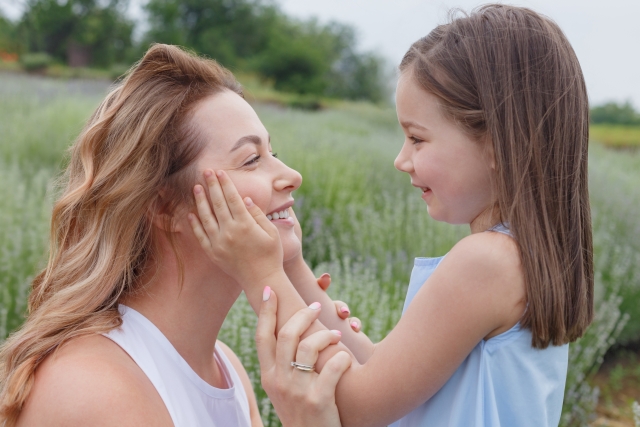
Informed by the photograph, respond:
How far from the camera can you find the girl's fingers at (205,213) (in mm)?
1942

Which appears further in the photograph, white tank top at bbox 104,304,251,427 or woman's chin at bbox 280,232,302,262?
woman's chin at bbox 280,232,302,262

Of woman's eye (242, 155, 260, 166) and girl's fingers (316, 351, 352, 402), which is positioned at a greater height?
woman's eye (242, 155, 260, 166)

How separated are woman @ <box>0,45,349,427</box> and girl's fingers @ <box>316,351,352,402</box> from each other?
0.04 feet

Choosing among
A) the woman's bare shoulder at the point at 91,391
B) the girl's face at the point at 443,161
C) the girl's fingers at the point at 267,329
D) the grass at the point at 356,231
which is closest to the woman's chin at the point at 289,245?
the girl's fingers at the point at 267,329

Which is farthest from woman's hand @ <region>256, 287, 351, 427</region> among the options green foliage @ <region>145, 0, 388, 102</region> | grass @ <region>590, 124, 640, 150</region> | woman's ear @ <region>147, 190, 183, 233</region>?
green foliage @ <region>145, 0, 388, 102</region>

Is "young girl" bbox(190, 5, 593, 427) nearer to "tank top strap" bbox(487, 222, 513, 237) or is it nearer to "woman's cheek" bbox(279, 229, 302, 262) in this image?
"tank top strap" bbox(487, 222, 513, 237)

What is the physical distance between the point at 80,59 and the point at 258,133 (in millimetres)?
40537

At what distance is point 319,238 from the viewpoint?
19.1ft

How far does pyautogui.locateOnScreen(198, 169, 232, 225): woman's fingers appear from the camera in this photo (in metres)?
1.92

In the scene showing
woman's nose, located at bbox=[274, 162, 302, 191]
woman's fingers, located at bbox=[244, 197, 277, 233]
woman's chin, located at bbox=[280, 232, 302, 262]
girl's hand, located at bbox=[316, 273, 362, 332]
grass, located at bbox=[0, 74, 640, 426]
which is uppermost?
woman's nose, located at bbox=[274, 162, 302, 191]

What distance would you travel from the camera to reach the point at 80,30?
37.9 meters

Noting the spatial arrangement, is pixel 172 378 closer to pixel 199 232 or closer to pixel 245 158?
pixel 199 232

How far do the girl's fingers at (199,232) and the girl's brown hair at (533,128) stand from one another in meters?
0.84

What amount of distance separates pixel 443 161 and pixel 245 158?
66 centimetres
